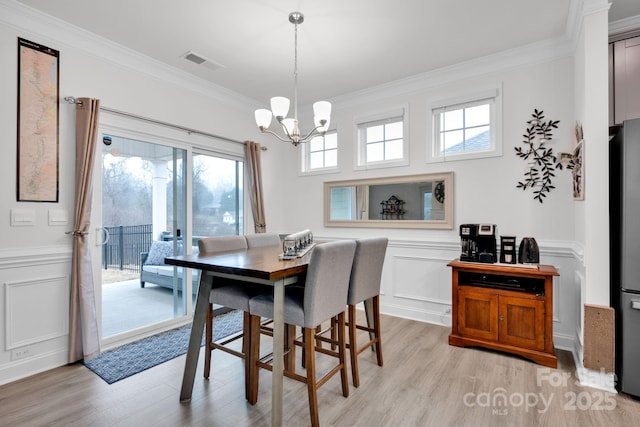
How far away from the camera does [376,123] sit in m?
4.02

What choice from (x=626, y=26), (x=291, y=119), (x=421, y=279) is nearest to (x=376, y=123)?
(x=291, y=119)

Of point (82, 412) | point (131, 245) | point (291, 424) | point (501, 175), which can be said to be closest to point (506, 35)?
point (501, 175)

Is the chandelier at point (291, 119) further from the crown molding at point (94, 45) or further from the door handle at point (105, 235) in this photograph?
the door handle at point (105, 235)

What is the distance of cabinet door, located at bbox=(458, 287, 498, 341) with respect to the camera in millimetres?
2740

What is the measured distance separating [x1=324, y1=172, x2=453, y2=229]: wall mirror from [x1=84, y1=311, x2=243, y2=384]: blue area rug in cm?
191

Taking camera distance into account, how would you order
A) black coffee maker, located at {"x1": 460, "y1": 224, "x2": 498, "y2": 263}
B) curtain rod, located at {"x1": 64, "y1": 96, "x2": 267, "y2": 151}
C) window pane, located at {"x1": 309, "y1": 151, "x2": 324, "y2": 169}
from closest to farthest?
curtain rod, located at {"x1": 64, "y1": 96, "x2": 267, "y2": 151} → black coffee maker, located at {"x1": 460, "y1": 224, "x2": 498, "y2": 263} → window pane, located at {"x1": 309, "y1": 151, "x2": 324, "y2": 169}

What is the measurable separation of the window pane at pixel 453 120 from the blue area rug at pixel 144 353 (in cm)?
320

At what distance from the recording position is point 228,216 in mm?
4113

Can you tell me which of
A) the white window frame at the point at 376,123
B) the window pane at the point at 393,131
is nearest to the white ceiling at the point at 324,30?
the white window frame at the point at 376,123

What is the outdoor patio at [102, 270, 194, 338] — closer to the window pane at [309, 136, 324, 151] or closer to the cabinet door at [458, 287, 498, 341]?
the window pane at [309, 136, 324, 151]

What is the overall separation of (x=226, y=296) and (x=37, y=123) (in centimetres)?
206

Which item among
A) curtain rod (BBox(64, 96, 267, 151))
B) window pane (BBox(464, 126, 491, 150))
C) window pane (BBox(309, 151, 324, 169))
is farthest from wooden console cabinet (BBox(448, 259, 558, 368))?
curtain rod (BBox(64, 96, 267, 151))

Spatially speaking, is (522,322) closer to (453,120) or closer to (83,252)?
(453,120)

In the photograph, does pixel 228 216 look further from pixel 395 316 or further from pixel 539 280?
pixel 539 280
